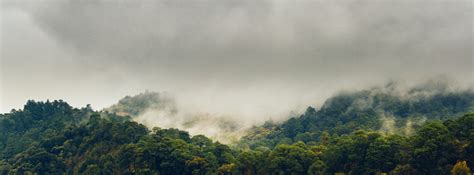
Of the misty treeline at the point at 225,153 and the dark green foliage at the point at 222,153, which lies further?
the dark green foliage at the point at 222,153

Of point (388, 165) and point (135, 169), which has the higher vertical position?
point (135, 169)

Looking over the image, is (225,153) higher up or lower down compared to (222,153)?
lower down

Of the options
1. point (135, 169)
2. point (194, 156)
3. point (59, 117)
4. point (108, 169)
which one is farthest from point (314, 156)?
point (59, 117)

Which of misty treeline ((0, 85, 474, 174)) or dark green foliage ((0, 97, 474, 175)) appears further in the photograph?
dark green foliage ((0, 97, 474, 175))

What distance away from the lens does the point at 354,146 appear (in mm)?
104688

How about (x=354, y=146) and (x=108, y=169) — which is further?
(x=108, y=169)

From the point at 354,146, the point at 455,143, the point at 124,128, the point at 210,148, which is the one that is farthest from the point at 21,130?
the point at 455,143

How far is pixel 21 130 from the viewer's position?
190 m

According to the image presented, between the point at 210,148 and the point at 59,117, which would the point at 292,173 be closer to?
the point at 210,148

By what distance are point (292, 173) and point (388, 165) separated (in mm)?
18503

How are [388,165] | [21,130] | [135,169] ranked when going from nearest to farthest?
[388,165] < [135,169] < [21,130]

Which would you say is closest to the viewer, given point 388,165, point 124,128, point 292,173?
point 388,165

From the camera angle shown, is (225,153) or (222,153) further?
(222,153)

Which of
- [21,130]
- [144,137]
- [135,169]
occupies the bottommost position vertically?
[135,169]
